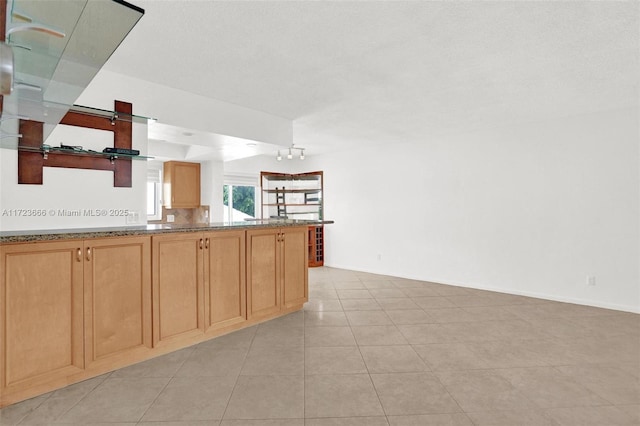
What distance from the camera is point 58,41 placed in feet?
3.72

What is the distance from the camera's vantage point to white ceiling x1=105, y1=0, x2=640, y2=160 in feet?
6.92

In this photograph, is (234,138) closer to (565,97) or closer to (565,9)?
(565,9)

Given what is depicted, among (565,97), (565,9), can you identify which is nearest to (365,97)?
(565,9)

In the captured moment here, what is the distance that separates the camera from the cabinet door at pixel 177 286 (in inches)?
106

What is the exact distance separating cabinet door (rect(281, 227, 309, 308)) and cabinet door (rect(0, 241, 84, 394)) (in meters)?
1.97

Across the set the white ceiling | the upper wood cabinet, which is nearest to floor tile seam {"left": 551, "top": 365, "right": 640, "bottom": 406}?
the white ceiling

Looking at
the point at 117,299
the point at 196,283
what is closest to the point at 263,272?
the point at 196,283

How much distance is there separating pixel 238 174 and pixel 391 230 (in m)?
3.38

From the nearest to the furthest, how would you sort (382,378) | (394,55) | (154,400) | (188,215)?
(154,400)
(382,378)
(394,55)
(188,215)

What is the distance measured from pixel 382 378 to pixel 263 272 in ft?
5.45

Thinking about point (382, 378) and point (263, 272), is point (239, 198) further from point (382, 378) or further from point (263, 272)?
point (382, 378)

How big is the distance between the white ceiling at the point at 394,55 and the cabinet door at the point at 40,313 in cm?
167

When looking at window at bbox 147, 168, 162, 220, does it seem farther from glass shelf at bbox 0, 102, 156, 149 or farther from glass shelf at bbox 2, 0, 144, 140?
glass shelf at bbox 2, 0, 144, 140

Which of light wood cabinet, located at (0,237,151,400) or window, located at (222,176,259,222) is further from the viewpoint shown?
window, located at (222,176,259,222)
